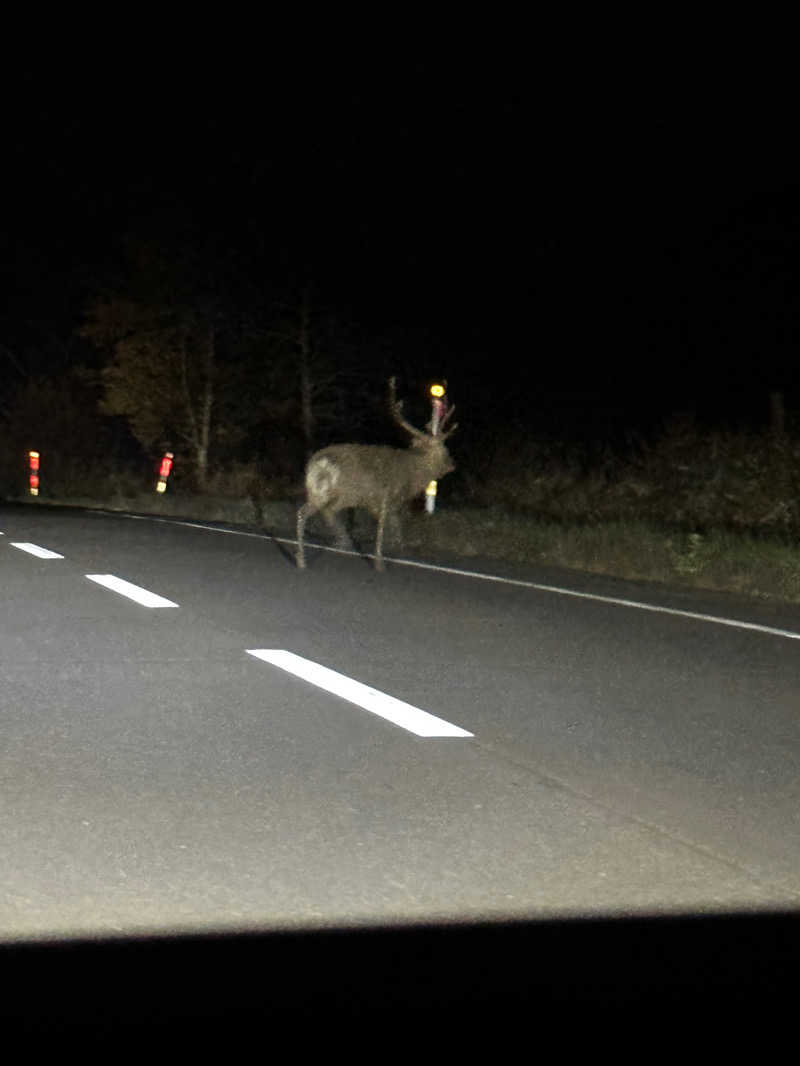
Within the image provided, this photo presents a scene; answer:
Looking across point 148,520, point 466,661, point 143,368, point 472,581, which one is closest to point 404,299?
point 143,368

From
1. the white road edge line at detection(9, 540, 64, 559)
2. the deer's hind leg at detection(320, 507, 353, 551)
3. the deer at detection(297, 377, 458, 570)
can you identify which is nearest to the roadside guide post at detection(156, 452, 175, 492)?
the deer's hind leg at detection(320, 507, 353, 551)

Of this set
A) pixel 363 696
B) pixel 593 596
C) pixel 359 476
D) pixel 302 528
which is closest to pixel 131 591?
pixel 302 528

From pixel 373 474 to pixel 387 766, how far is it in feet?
35.4

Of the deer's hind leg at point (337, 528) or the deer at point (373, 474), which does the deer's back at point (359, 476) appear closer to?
the deer at point (373, 474)

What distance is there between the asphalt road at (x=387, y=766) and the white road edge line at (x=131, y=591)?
0.21 meters

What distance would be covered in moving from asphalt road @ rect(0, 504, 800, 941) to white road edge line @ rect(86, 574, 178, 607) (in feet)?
0.70

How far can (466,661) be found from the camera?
33.6 feet

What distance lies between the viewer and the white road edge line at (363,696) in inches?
312

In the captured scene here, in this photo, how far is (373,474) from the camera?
58.0 ft

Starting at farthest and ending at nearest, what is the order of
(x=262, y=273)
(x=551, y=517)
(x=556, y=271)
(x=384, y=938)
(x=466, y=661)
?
(x=556, y=271)
(x=262, y=273)
(x=551, y=517)
(x=466, y=661)
(x=384, y=938)

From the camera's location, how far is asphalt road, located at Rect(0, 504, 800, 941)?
512 cm

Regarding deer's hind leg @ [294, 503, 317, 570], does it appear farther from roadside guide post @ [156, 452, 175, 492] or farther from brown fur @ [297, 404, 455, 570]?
roadside guide post @ [156, 452, 175, 492]

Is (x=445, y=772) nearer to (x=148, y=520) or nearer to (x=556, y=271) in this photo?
(x=148, y=520)

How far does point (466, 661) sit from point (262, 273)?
2966 centimetres
